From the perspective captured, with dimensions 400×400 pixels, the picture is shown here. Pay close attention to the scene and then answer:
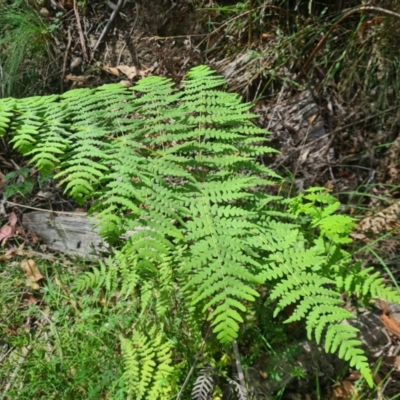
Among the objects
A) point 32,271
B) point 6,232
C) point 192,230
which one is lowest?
point 32,271

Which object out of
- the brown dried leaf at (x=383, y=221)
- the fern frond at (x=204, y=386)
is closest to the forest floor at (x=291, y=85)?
the brown dried leaf at (x=383, y=221)

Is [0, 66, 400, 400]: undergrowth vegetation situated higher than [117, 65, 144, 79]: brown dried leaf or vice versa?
[117, 65, 144, 79]: brown dried leaf

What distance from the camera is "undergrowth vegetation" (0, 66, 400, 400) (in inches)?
68.4

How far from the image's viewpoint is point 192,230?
1.88 m

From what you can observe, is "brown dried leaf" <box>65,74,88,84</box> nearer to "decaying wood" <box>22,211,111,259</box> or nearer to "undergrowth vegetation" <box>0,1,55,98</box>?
"undergrowth vegetation" <box>0,1,55,98</box>

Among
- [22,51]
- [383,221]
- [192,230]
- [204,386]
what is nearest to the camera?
[192,230]

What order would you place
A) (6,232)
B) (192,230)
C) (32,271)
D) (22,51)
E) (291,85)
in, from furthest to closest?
(22,51) → (6,232) → (291,85) → (32,271) → (192,230)

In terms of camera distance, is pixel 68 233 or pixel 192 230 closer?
pixel 192 230

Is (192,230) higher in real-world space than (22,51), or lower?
lower

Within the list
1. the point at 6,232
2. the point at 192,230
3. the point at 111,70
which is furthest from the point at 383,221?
the point at 6,232

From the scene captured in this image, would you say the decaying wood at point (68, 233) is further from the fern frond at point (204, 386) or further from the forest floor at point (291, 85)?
the fern frond at point (204, 386)

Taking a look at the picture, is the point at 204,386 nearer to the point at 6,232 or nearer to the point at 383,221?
the point at 383,221

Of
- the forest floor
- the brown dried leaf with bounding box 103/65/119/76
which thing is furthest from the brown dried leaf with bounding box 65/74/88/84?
the brown dried leaf with bounding box 103/65/119/76

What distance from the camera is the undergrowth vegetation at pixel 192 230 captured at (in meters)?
Answer: 1.74
